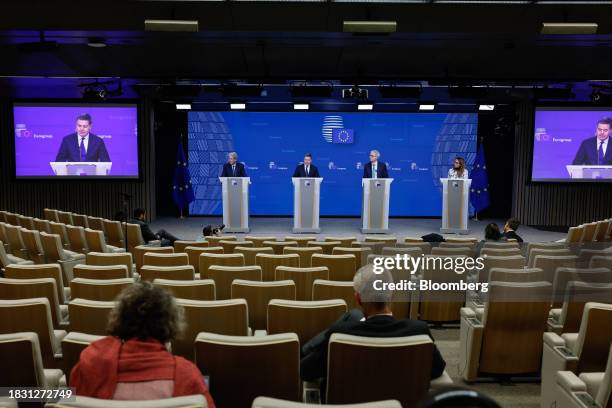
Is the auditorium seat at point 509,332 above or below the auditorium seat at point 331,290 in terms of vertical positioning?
below

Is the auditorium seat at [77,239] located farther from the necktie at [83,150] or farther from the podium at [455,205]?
the podium at [455,205]

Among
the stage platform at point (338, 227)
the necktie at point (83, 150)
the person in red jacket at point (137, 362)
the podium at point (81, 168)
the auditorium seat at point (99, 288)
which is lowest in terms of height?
the stage platform at point (338, 227)

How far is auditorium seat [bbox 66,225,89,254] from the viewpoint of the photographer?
7.81m

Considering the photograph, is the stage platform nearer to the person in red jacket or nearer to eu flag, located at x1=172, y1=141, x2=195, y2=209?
eu flag, located at x1=172, y1=141, x2=195, y2=209

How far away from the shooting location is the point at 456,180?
12.6 m

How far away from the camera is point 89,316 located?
336cm

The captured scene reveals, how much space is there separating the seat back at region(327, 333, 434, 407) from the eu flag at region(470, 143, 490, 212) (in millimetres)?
13358

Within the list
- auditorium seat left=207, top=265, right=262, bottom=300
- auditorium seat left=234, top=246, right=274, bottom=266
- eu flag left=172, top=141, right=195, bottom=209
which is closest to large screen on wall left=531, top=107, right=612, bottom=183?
eu flag left=172, top=141, right=195, bottom=209

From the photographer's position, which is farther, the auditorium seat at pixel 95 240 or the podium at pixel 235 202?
the podium at pixel 235 202

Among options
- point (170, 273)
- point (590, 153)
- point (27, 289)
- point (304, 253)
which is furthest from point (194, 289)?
point (590, 153)

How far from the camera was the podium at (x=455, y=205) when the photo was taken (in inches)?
498

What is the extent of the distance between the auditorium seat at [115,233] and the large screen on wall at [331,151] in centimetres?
679

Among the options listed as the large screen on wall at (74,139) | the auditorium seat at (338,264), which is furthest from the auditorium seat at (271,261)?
the large screen on wall at (74,139)

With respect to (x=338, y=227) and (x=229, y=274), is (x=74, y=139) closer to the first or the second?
(x=338, y=227)
